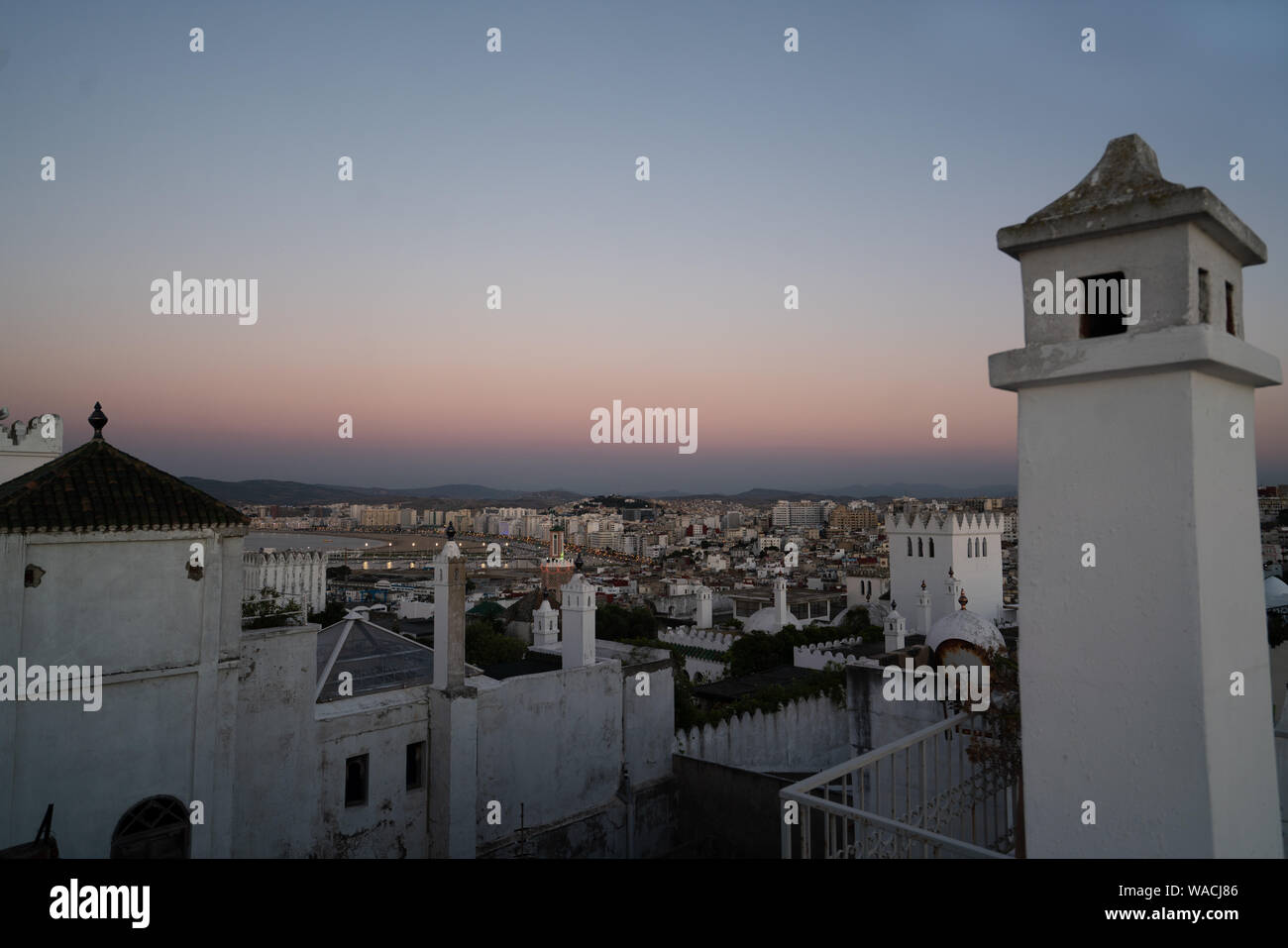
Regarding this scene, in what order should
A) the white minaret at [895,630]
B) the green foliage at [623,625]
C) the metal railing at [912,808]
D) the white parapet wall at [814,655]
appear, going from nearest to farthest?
the metal railing at [912,808]
the white minaret at [895,630]
the white parapet wall at [814,655]
the green foliage at [623,625]

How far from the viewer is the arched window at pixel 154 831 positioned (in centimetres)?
901

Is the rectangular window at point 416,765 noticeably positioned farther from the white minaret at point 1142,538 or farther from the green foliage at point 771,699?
the white minaret at point 1142,538

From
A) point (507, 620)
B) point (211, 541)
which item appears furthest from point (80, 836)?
point (507, 620)

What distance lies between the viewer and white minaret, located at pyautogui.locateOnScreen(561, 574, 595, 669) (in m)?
14.8

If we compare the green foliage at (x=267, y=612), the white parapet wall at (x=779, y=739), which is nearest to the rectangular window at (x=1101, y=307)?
the green foliage at (x=267, y=612)

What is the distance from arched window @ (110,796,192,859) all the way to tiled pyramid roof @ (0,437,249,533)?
323cm

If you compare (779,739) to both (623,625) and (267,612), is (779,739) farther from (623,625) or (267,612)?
(623,625)

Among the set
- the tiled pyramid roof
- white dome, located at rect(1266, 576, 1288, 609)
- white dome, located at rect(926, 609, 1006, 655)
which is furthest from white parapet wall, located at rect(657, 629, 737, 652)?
the tiled pyramid roof

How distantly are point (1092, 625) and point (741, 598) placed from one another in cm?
7303

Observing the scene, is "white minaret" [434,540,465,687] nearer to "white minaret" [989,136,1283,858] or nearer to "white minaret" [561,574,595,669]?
"white minaret" [561,574,595,669]

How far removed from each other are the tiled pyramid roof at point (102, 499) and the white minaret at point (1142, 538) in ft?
30.5


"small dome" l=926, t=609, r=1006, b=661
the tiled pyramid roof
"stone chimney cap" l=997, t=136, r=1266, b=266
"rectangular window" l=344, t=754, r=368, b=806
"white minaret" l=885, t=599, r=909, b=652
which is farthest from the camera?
"white minaret" l=885, t=599, r=909, b=652
